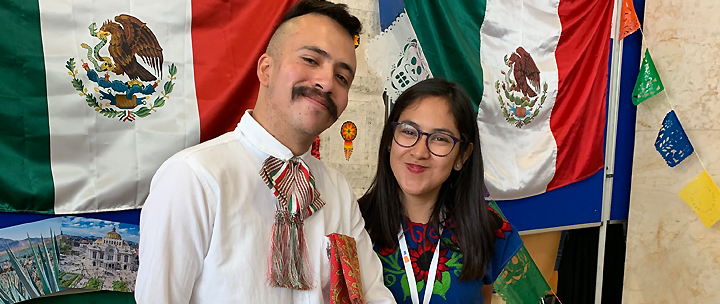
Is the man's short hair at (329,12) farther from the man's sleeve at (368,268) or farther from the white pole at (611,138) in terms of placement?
the white pole at (611,138)

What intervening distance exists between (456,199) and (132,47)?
1.16m

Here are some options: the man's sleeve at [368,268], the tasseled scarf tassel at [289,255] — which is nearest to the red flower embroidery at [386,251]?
the man's sleeve at [368,268]

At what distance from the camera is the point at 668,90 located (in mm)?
2674

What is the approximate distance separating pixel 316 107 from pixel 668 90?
2620 millimetres

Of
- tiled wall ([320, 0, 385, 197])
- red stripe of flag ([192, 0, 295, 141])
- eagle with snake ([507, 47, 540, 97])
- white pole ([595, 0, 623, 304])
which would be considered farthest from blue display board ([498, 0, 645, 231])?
red stripe of flag ([192, 0, 295, 141])

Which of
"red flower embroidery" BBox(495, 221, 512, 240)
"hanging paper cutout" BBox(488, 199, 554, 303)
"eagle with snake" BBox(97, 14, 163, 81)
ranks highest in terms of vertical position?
"eagle with snake" BBox(97, 14, 163, 81)

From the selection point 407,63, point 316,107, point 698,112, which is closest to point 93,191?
point 316,107

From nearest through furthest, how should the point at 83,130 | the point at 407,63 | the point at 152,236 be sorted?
the point at 152,236, the point at 83,130, the point at 407,63

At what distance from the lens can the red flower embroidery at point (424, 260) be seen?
1.36 meters

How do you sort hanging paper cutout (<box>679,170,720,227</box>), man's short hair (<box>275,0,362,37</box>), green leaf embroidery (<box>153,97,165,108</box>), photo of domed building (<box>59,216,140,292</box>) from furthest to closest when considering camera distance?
hanging paper cutout (<box>679,170,720,227</box>) → green leaf embroidery (<box>153,97,165,108</box>) → photo of domed building (<box>59,216,140,292</box>) → man's short hair (<box>275,0,362,37</box>)

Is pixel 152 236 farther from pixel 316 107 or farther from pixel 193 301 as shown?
pixel 316 107

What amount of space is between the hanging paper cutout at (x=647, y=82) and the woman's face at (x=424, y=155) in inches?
77.7

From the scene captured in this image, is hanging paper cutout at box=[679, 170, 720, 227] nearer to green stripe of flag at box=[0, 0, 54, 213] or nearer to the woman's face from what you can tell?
the woman's face

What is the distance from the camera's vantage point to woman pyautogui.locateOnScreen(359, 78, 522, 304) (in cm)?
133
